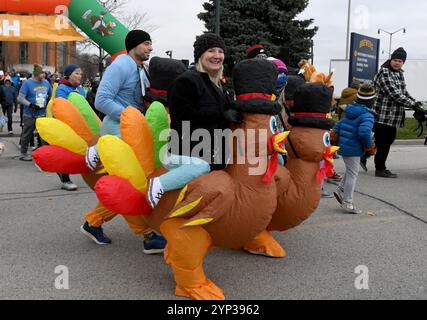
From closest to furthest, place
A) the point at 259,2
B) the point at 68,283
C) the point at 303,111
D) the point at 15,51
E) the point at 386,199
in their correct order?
the point at 68,283 → the point at 303,111 → the point at 386,199 → the point at 259,2 → the point at 15,51

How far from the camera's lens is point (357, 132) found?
581 centimetres

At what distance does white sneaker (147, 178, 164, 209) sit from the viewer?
318 cm

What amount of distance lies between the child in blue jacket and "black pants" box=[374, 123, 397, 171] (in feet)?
8.69

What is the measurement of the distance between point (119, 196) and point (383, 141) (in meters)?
6.25

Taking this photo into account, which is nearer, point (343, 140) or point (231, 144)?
point (231, 144)

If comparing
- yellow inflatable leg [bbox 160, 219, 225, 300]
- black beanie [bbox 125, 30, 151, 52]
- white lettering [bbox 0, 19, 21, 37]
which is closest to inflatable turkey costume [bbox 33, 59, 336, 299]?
yellow inflatable leg [bbox 160, 219, 225, 300]

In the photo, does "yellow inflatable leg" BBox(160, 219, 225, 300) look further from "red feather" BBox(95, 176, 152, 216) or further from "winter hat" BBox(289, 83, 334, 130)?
"winter hat" BBox(289, 83, 334, 130)

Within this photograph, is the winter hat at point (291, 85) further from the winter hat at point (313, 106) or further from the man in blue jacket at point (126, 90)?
the man in blue jacket at point (126, 90)

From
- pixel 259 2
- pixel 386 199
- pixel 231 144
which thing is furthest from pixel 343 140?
pixel 259 2

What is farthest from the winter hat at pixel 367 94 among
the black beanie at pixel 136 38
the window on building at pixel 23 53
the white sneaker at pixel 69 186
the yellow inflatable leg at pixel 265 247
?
the window on building at pixel 23 53

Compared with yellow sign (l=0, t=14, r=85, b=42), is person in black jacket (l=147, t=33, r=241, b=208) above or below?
below
